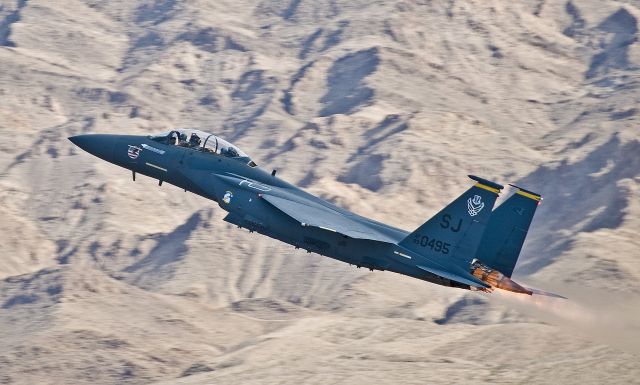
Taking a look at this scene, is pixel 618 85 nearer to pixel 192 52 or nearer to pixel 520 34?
pixel 520 34

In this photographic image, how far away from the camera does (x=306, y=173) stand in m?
118

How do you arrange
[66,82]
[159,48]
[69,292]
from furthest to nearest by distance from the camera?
[159,48], [66,82], [69,292]

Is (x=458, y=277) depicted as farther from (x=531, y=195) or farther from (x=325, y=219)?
(x=325, y=219)

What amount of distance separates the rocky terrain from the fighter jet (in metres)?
38.2

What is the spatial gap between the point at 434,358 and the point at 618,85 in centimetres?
5220

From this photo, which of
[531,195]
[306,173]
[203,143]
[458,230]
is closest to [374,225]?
[458,230]

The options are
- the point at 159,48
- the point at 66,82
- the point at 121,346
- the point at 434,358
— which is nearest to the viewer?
the point at 434,358

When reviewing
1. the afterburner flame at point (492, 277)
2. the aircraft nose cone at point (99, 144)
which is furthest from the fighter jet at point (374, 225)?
the aircraft nose cone at point (99, 144)

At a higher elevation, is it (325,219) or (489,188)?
(489,188)

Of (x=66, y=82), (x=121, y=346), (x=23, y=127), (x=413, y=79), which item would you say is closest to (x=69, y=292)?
(x=121, y=346)

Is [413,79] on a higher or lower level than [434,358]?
higher

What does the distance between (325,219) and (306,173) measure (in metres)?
75.8

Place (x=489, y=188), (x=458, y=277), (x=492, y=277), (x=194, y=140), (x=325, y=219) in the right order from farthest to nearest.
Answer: (x=194, y=140)
(x=325, y=219)
(x=492, y=277)
(x=458, y=277)
(x=489, y=188)

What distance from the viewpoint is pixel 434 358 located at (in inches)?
3588
